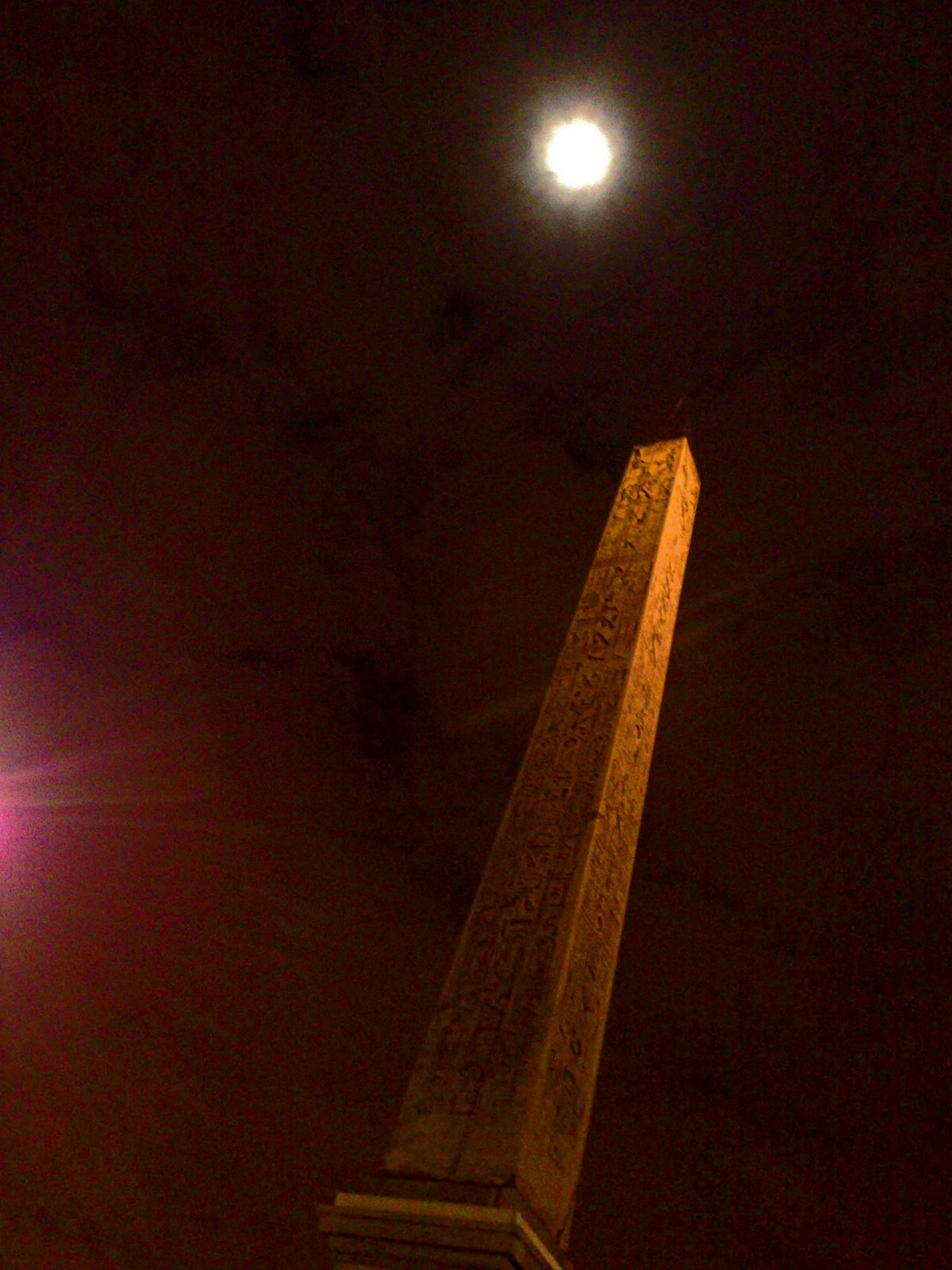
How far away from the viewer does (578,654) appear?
15.2 ft

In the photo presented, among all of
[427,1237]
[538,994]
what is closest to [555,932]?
[538,994]

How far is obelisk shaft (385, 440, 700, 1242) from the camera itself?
288cm

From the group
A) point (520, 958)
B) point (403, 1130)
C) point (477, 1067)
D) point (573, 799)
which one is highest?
point (573, 799)

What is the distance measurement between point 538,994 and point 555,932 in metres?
0.25

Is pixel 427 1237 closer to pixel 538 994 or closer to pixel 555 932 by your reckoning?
pixel 538 994

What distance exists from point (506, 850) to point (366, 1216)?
143cm

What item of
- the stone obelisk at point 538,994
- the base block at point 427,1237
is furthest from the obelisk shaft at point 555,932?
the base block at point 427,1237

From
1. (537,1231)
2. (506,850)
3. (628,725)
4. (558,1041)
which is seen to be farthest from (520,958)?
(628,725)

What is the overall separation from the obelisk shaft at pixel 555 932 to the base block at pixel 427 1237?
0.13 m

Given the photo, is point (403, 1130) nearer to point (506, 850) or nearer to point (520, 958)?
point (520, 958)

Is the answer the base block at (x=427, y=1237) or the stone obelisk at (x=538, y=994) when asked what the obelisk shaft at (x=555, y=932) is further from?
the base block at (x=427, y=1237)

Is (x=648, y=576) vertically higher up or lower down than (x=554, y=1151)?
higher up

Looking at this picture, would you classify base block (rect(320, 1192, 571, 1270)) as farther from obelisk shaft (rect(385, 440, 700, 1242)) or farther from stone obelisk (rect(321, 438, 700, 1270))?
obelisk shaft (rect(385, 440, 700, 1242))

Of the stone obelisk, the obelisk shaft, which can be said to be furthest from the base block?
the obelisk shaft
